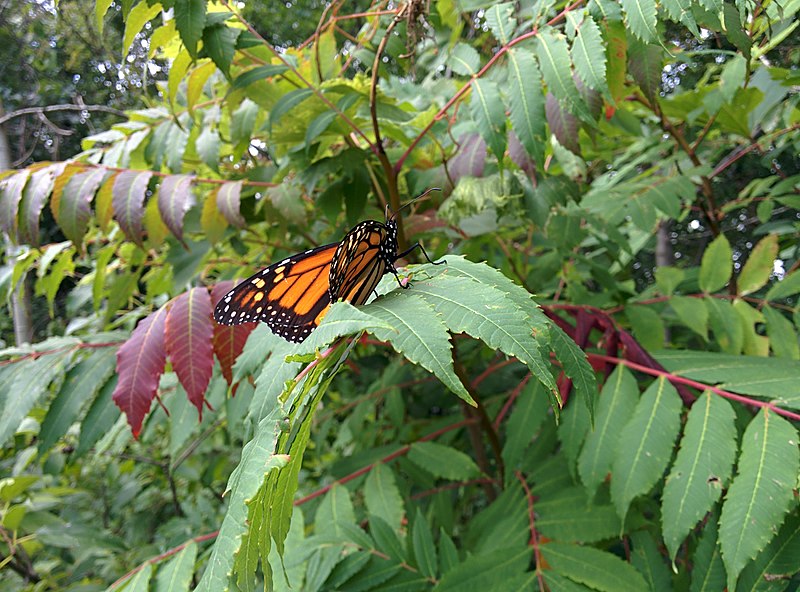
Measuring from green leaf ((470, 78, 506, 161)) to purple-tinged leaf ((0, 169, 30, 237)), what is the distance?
1323 millimetres

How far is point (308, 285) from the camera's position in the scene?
121 cm

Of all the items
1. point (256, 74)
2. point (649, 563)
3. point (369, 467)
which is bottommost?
point (649, 563)

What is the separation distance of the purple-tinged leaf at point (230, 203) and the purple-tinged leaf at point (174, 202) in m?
0.09

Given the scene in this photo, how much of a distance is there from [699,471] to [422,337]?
0.68m

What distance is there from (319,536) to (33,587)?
162cm

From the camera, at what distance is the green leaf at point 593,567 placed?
43.8 inches

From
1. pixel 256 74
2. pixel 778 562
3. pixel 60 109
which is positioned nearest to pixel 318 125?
pixel 256 74

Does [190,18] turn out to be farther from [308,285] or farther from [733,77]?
[733,77]

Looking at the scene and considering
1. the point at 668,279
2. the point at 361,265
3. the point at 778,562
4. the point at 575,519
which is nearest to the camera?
the point at 778,562

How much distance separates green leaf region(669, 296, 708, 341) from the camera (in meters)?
1.63

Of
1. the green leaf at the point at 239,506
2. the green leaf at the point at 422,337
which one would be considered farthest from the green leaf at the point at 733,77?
the green leaf at the point at 239,506

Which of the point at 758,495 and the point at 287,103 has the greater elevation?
the point at 287,103

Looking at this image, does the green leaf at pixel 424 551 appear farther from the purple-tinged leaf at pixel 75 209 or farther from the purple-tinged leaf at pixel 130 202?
the purple-tinged leaf at pixel 75 209

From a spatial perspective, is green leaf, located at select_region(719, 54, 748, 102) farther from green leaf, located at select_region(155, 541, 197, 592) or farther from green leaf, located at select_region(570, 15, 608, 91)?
green leaf, located at select_region(155, 541, 197, 592)
